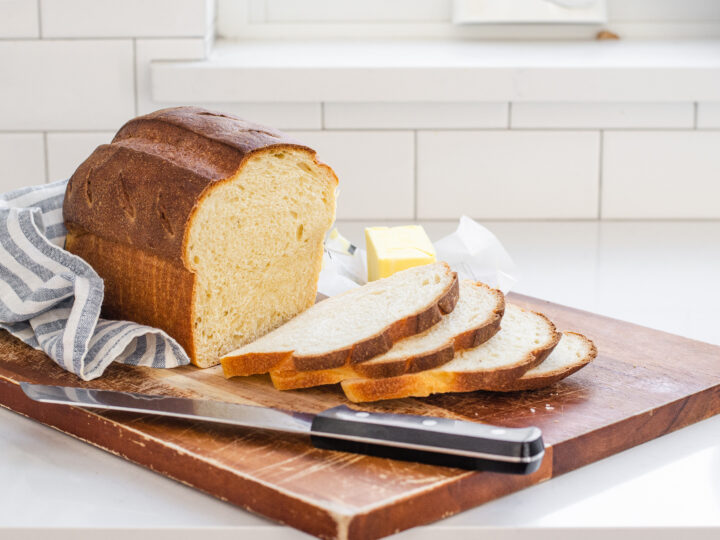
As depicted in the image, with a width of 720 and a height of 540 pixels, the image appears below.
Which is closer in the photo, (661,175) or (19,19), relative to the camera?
(19,19)

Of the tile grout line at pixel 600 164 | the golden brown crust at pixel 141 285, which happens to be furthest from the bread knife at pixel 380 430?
the tile grout line at pixel 600 164

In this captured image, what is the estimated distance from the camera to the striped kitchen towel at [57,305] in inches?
47.7

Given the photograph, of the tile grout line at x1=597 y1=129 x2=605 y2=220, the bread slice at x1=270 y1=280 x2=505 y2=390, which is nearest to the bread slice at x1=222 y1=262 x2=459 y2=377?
the bread slice at x1=270 y1=280 x2=505 y2=390

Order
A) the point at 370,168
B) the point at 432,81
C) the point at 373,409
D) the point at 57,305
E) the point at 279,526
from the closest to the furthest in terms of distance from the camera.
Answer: the point at 279,526, the point at 373,409, the point at 57,305, the point at 432,81, the point at 370,168

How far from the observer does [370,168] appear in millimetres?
2117

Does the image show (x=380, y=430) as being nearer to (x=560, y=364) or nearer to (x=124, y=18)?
(x=560, y=364)

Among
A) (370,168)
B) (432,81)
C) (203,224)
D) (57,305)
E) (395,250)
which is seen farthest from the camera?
(370,168)

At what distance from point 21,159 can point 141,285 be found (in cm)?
96

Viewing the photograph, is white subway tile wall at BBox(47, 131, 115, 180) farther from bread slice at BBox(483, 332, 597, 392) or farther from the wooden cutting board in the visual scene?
bread slice at BBox(483, 332, 597, 392)

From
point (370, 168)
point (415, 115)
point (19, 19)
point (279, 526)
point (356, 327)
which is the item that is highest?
point (19, 19)

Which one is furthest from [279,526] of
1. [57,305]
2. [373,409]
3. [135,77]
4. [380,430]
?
[135,77]

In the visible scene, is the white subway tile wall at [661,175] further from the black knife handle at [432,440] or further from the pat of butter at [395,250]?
the black knife handle at [432,440]

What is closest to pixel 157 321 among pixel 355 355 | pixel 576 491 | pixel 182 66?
pixel 355 355

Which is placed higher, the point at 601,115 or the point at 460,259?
the point at 601,115
